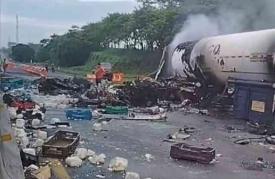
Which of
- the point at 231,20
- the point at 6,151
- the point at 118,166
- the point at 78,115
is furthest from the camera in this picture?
the point at 231,20

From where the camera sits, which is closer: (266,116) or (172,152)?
(172,152)

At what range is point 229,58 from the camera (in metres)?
16.8

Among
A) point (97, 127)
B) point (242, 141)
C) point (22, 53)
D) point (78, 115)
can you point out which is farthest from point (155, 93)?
point (22, 53)

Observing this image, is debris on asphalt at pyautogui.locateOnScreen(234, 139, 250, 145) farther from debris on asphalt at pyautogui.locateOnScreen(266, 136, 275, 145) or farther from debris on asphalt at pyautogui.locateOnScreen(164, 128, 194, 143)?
debris on asphalt at pyautogui.locateOnScreen(164, 128, 194, 143)

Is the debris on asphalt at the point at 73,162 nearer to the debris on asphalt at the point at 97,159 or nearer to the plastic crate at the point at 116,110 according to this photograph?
the debris on asphalt at the point at 97,159

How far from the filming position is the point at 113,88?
21.1 meters

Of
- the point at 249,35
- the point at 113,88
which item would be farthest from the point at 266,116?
the point at 113,88

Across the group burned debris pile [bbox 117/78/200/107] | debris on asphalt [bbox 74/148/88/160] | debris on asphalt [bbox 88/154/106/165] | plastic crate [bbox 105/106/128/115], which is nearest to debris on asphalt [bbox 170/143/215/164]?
debris on asphalt [bbox 88/154/106/165]

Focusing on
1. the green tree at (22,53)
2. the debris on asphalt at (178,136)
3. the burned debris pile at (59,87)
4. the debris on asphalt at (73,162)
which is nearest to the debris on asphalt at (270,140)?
the debris on asphalt at (178,136)

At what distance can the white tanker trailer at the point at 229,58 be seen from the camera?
49.1ft

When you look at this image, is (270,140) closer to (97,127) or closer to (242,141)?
(242,141)

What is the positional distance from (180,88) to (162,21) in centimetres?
1928

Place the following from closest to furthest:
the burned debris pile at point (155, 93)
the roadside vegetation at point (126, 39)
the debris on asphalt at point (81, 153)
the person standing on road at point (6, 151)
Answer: the person standing on road at point (6, 151) → the debris on asphalt at point (81, 153) → the burned debris pile at point (155, 93) → the roadside vegetation at point (126, 39)

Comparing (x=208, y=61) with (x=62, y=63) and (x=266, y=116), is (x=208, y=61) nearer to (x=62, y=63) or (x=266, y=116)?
(x=266, y=116)
